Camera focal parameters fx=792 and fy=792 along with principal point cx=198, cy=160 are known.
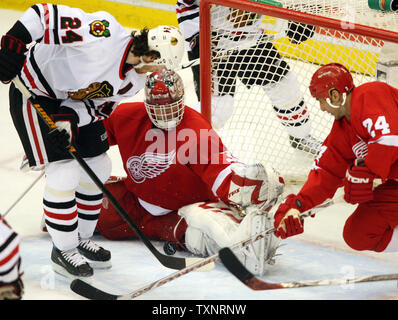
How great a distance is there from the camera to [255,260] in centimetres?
260

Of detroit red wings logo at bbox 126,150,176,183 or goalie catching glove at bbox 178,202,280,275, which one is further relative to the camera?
detroit red wings logo at bbox 126,150,176,183

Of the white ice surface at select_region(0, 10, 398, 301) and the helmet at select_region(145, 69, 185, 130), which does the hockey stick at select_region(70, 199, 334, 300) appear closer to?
the white ice surface at select_region(0, 10, 398, 301)

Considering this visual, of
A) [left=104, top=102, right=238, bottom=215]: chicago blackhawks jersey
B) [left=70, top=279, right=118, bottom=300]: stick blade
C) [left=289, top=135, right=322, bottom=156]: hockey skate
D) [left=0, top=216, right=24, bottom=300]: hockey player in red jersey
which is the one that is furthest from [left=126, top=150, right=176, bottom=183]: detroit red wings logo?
[left=0, top=216, right=24, bottom=300]: hockey player in red jersey

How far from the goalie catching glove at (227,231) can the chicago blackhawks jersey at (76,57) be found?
51cm

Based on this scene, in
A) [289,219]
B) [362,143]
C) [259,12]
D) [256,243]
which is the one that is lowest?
[256,243]

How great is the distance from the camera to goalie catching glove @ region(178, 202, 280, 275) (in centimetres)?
258

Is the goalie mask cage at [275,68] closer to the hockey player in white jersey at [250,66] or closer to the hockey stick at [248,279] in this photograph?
Result: the hockey player in white jersey at [250,66]

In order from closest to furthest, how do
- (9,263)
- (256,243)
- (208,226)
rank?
(9,263)
(256,243)
(208,226)

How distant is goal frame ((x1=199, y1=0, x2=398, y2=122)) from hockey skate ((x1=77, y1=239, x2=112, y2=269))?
2.41 ft

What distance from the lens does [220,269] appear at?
2654 mm

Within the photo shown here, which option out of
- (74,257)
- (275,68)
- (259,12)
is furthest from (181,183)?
(275,68)

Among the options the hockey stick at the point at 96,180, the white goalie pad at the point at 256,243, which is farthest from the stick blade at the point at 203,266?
the white goalie pad at the point at 256,243

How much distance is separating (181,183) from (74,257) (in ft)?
1.52

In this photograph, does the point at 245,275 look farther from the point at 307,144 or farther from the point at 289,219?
the point at 307,144
